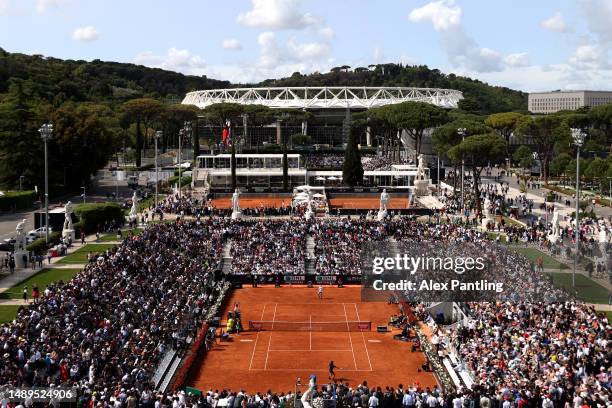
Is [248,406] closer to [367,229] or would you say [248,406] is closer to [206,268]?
[206,268]

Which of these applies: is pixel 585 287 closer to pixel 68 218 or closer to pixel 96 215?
pixel 68 218

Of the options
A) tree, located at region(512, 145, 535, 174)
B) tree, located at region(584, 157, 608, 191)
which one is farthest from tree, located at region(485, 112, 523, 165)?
tree, located at region(584, 157, 608, 191)

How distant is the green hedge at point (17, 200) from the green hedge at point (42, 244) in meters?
18.2

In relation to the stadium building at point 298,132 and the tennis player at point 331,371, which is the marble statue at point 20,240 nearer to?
the tennis player at point 331,371

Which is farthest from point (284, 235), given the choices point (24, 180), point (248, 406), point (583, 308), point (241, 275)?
point (24, 180)

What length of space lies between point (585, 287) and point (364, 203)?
136ft

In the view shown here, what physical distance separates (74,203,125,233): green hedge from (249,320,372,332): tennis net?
2493 cm

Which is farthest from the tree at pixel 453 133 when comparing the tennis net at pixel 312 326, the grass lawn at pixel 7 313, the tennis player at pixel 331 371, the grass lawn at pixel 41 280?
the grass lawn at pixel 7 313

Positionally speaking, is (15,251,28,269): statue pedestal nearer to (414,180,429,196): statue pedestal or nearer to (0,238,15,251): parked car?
(0,238,15,251): parked car

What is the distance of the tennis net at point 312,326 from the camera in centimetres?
3878

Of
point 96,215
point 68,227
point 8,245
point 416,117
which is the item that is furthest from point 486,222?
point 416,117

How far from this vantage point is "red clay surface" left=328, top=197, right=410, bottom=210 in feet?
243

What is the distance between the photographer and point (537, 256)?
39938 mm

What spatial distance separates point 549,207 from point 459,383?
41.4 m
